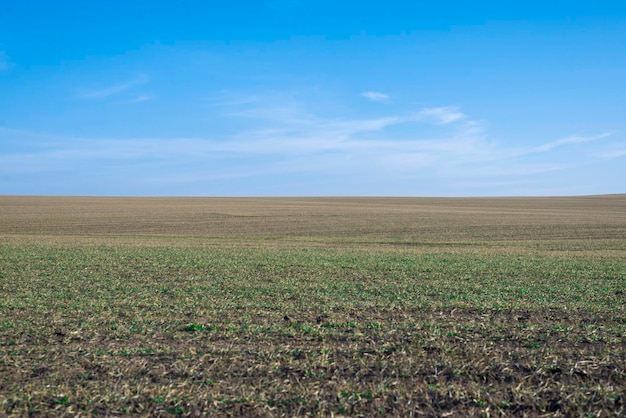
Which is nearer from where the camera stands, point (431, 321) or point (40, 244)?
point (431, 321)

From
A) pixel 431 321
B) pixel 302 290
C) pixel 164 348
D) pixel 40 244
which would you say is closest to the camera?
pixel 164 348

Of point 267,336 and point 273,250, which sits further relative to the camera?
point 273,250

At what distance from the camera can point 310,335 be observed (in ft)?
37.2

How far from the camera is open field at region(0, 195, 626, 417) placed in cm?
766

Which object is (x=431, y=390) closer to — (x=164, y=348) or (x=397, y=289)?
(x=164, y=348)

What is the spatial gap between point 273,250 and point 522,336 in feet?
71.5

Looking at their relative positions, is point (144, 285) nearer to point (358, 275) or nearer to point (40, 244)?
point (358, 275)

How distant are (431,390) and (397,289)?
32.5ft

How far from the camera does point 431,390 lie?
7984mm

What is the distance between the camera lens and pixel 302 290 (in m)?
17.5

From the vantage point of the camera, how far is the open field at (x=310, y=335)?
7664mm

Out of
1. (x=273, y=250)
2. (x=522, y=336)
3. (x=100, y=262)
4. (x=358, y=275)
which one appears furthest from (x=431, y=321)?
(x=273, y=250)

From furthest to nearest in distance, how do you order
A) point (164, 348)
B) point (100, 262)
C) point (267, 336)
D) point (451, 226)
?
point (451, 226), point (100, 262), point (267, 336), point (164, 348)

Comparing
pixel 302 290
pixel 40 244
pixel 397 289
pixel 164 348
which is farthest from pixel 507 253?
pixel 40 244
